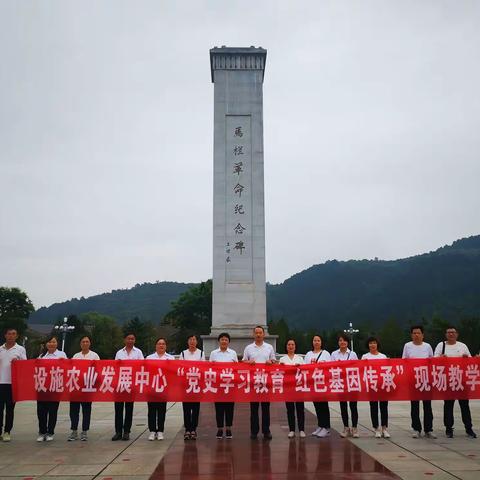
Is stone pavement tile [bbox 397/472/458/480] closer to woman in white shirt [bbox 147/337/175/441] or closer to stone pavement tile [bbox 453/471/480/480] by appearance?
stone pavement tile [bbox 453/471/480/480]

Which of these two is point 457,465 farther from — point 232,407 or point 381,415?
point 232,407

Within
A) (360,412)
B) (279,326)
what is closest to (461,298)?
(279,326)

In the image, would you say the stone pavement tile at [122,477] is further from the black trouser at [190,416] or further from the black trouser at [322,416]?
the black trouser at [322,416]

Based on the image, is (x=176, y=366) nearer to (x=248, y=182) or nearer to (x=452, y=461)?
(x=452, y=461)

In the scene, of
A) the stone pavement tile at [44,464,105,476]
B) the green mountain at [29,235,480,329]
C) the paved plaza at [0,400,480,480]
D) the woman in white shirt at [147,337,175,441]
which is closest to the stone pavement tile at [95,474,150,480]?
the paved plaza at [0,400,480,480]

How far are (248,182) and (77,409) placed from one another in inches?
566

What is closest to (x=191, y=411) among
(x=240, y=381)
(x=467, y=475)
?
(x=240, y=381)

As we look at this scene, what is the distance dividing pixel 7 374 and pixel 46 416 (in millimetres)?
862

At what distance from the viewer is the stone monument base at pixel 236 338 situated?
18.9 meters

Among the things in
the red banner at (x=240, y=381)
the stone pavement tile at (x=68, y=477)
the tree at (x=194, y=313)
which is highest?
the tree at (x=194, y=313)

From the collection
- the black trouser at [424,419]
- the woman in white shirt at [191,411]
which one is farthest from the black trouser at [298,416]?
the black trouser at [424,419]

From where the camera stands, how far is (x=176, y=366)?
7.54 metres

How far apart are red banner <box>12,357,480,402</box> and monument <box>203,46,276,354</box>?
38.2 ft

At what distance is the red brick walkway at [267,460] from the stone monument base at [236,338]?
36.7 feet
